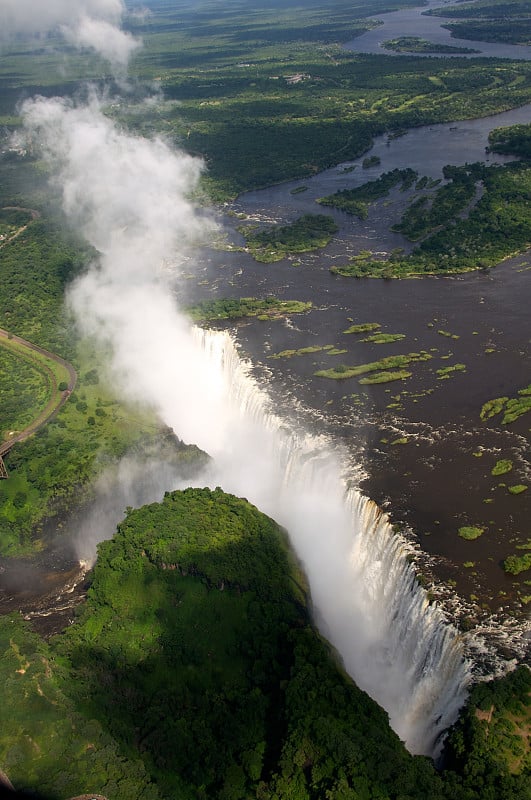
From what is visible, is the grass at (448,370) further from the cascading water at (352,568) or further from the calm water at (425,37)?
the calm water at (425,37)

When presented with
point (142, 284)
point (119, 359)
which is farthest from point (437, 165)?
point (119, 359)

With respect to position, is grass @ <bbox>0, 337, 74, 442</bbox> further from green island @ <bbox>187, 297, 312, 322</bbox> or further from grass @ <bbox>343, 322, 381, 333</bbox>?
grass @ <bbox>343, 322, 381, 333</bbox>

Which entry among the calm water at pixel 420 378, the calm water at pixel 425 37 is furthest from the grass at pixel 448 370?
the calm water at pixel 425 37

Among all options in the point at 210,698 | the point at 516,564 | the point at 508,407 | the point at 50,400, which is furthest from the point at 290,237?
the point at 210,698

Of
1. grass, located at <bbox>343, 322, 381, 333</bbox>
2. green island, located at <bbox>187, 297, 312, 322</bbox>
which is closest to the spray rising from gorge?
green island, located at <bbox>187, 297, 312, 322</bbox>

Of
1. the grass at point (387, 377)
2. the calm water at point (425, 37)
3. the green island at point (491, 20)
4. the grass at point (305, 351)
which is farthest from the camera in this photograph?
the green island at point (491, 20)
